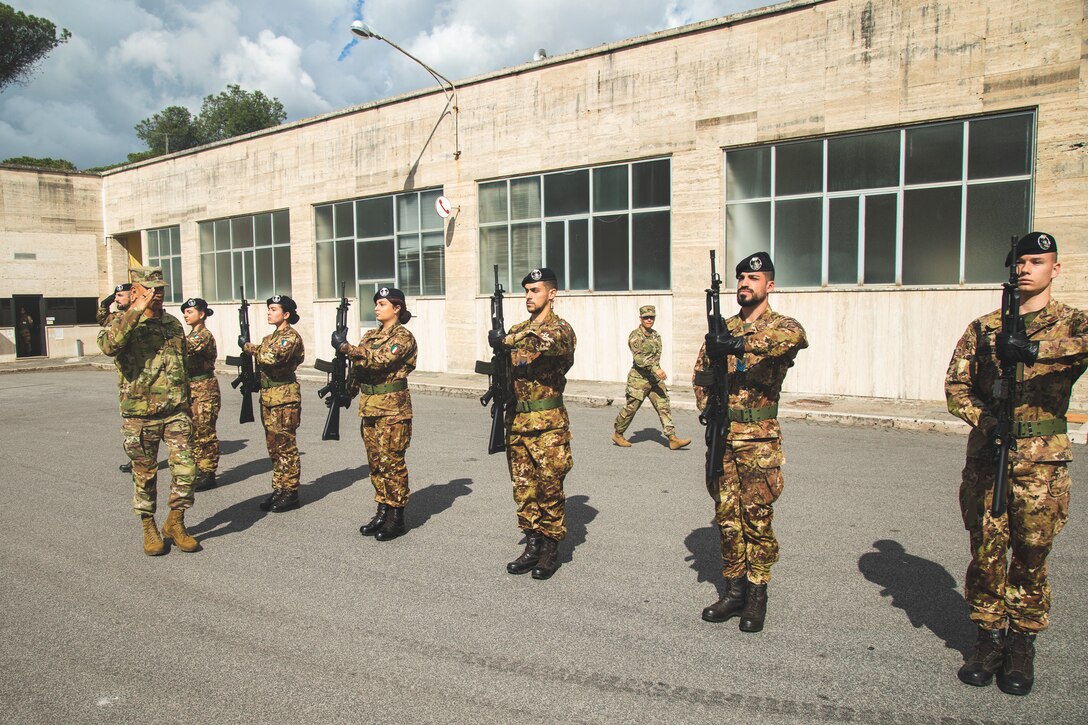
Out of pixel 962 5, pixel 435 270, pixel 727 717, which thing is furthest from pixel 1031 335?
pixel 435 270

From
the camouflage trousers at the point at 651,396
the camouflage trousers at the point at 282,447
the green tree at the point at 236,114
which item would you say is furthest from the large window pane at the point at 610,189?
the green tree at the point at 236,114

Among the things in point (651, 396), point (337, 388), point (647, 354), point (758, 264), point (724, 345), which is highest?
point (758, 264)

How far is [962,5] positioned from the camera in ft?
39.1

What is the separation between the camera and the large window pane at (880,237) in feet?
42.5

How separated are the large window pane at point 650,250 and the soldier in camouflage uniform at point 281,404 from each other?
32.6ft

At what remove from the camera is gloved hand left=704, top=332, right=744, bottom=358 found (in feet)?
13.2

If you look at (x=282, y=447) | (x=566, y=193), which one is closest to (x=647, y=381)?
(x=282, y=447)

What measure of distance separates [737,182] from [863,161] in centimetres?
233

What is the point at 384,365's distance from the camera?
5797 mm

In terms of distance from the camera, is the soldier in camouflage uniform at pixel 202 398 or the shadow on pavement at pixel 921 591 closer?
the shadow on pavement at pixel 921 591

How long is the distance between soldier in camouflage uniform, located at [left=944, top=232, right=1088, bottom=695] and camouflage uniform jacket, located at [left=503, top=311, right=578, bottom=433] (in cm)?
249

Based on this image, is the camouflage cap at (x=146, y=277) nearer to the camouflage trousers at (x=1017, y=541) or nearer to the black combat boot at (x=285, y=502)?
the black combat boot at (x=285, y=502)

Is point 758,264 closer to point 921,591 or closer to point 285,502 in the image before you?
point 921,591

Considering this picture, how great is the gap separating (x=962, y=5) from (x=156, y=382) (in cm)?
1325
